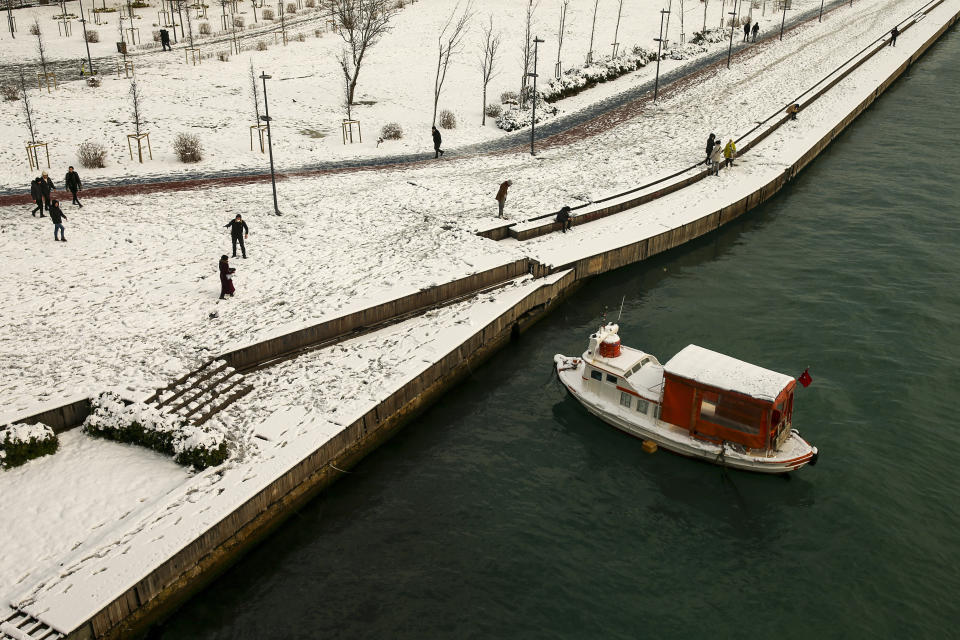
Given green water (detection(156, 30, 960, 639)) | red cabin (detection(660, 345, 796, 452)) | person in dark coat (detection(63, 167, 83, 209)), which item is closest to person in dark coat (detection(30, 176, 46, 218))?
person in dark coat (detection(63, 167, 83, 209))

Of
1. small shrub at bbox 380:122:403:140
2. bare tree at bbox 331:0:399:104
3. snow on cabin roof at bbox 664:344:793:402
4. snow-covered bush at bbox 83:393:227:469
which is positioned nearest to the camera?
snow-covered bush at bbox 83:393:227:469

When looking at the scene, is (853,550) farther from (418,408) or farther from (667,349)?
(418,408)

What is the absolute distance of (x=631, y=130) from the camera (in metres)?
50.8

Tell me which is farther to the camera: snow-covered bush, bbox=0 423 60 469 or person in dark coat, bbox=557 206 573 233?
person in dark coat, bbox=557 206 573 233

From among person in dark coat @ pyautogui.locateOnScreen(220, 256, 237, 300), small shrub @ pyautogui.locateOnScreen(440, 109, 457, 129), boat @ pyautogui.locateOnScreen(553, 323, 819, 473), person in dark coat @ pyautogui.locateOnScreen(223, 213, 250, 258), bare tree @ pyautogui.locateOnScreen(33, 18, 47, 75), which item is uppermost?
bare tree @ pyautogui.locateOnScreen(33, 18, 47, 75)

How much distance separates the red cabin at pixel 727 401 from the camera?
2047cm

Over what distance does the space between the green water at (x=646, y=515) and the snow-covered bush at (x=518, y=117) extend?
2364 centimetres

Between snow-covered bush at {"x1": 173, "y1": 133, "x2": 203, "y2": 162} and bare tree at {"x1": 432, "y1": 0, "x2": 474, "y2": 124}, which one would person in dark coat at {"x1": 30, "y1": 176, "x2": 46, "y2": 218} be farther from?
bare tree at {"x1": 432, "y1": 0, "x2": 474, "y2": 124}

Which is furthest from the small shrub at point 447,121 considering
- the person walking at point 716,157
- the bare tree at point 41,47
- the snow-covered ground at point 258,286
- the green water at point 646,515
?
the bare tree at point 41,47

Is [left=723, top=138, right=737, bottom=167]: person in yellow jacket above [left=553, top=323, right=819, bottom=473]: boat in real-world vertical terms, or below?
above

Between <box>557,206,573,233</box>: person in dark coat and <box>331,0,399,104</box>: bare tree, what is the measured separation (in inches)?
889

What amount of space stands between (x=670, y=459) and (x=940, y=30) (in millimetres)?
79503

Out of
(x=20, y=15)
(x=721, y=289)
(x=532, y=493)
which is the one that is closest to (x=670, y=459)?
(x=532, y=493)

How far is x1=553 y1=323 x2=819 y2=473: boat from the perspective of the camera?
2055cm
